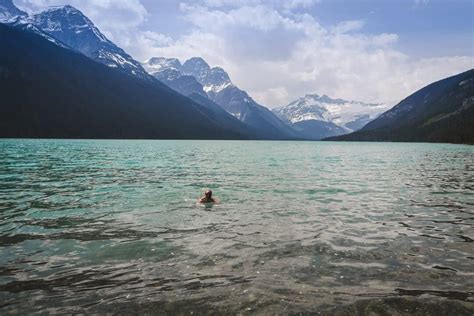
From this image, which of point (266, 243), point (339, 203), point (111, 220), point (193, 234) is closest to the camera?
point (266, 243)

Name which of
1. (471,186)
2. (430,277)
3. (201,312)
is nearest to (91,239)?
(201,312)

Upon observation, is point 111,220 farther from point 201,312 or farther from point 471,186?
point 471,186

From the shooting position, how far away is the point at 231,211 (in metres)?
22.4

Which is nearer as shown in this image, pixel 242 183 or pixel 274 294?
pixel 274 294

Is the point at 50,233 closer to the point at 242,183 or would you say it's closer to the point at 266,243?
the point at 266,243

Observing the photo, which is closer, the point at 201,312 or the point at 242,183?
the point at 201,312

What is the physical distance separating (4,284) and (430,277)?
1393 centimetres

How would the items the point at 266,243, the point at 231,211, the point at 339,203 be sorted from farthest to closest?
1. the point at 339,203
2. the point at 231,211
3. the point at 266,243

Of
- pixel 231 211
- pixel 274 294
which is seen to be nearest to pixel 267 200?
pixel 231 211

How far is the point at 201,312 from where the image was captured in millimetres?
8875

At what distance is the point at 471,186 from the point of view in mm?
34469

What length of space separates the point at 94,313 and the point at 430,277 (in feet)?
35.0

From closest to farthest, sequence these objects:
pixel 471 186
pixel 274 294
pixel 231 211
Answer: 1. pixel 274 294
2. pixel 231 211
3. pixel 471 186

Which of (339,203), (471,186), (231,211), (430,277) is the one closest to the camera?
(430,277)
